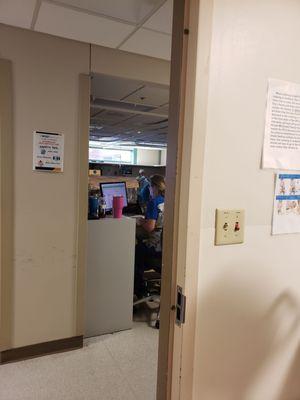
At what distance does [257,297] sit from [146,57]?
2.14 metres

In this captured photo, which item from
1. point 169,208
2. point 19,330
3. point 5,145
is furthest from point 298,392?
point 5,145

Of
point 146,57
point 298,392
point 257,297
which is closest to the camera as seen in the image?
point 257,297

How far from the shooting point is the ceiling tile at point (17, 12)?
1706mm

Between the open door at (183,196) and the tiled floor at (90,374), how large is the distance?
3.86 feet

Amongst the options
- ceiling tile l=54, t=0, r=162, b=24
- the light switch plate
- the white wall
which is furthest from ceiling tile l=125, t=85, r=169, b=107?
the white wall

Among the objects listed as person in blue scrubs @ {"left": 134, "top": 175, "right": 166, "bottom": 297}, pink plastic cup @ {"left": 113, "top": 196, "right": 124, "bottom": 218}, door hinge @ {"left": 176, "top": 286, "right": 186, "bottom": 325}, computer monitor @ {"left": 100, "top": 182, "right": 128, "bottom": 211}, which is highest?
computer monitor @ {"left": 100, "top": 182, "right": 128, "bottom": 211}

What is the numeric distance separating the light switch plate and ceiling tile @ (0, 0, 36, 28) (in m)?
1.67

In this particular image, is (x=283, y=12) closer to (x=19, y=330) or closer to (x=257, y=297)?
(x=257, y=297)

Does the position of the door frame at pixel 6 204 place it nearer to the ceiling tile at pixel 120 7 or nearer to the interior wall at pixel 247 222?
the ceiling tile at pixel 120 7

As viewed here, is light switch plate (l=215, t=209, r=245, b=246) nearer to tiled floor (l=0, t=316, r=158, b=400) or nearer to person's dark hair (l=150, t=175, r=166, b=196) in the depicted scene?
tiled floor (l=0, t=316, r=158, b=400)

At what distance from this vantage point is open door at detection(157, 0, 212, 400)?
868 millimetres

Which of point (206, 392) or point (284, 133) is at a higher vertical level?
point (284, 133)

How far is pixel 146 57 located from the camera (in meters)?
2.49

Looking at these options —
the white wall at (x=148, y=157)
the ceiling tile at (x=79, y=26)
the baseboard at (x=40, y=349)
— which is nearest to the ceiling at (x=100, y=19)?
the ceiling tile at (x=79, y=26)
